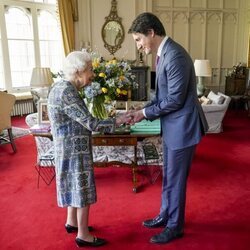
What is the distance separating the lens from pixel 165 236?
7.80 ft

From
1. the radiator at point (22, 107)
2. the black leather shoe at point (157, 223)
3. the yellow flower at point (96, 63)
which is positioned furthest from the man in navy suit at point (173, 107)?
the radiator at point (22, 107)

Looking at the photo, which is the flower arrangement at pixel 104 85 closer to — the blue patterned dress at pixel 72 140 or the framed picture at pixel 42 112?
the framed picture at pixel 42 112

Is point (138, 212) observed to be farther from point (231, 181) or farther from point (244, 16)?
point (244, 16)

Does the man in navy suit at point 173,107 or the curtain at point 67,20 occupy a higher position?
the curtain at point 67,20

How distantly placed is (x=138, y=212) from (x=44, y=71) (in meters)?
3.18

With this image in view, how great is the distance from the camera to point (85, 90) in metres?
2.97

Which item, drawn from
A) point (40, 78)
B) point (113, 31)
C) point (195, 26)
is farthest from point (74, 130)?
point (195, 26)

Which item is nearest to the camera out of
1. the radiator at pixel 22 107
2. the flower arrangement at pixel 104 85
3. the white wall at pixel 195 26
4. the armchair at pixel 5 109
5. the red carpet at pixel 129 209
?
the red carpet at pixel 129 209

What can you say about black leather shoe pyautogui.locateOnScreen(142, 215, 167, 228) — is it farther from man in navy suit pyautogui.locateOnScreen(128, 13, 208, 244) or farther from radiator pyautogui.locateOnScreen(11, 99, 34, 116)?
radiator pyautogui.locateOnScreen(11, 99, 34, 116)

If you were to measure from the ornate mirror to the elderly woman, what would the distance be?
651cm

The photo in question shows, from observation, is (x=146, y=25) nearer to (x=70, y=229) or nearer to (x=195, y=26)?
(x=70, y=229)

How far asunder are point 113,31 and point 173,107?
668 cm

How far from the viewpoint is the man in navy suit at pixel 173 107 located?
2051 millimetres

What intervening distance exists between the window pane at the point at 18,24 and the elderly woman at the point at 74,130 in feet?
20.5
